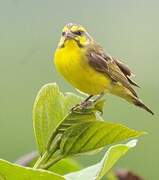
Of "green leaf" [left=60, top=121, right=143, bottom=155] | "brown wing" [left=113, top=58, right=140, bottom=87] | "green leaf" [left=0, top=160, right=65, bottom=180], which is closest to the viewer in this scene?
"green leaf" [left=0, top=160, right=65, bottom=180]

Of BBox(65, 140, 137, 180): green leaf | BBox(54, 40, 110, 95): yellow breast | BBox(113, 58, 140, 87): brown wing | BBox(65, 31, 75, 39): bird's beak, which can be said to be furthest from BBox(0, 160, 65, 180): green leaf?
BBox(65, 31, 75, 39): bird's beak

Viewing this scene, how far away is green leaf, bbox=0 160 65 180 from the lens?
0.66 metres

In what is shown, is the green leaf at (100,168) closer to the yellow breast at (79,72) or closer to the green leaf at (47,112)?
the green leaf at (47,112)

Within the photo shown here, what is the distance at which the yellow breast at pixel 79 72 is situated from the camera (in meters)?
1.25

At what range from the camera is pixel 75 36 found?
1.34 m

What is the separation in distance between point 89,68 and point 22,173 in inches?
26.0

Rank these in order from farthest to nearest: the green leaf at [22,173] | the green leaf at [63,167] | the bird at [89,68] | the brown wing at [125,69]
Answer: the bird at [89,68], the brown wing at [125,69], the green leaf at [63,167], the green leaf at [22,173]

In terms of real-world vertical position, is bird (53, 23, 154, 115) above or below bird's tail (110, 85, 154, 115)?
above

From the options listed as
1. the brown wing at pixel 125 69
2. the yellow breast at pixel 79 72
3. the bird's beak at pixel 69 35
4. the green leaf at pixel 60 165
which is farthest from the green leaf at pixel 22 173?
the bird's beak at pixel 69 35

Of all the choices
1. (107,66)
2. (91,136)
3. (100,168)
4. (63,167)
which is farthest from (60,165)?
(107,66)

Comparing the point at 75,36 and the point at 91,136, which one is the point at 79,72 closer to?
the point at 75,36

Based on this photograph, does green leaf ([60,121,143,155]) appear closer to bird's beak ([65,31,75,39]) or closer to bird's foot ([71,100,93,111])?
bird's foot ([71,100,93,111])

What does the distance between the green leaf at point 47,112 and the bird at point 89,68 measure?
310 mm

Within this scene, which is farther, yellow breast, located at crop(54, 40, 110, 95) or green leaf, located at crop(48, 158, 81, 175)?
yellow breast, located at crop(54, 40, 110, 95)
